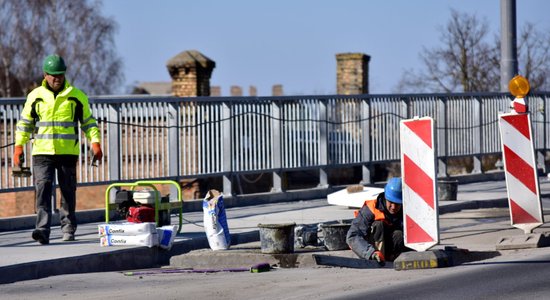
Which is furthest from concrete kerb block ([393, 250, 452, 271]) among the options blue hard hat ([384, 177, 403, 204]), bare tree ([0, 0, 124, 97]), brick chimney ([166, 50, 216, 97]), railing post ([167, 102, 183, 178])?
bare tree ([0, 0, 124, 97])

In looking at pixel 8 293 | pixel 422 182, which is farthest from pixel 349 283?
pixel 8 293

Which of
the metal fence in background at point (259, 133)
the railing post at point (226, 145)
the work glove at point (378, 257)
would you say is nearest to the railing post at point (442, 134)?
the metal fence in background at point (259, 133)

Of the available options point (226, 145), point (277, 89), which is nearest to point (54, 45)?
point (277, 89)

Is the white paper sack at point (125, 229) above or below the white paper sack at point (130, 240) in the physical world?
above

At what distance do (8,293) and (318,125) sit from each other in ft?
38.1

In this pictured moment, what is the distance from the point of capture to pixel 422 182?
1274 cm

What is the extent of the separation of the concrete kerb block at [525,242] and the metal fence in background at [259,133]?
6117 mm

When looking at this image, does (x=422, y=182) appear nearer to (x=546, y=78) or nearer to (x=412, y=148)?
(x=412, y=148)

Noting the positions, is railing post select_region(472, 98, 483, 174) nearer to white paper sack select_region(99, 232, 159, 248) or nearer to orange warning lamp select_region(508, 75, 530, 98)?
orange warning lamp select_region(508, 75, 530, 98)

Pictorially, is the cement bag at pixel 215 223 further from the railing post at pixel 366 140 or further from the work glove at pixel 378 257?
the railing post at pixel 366 140

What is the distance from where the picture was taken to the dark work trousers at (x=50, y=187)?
14516mm

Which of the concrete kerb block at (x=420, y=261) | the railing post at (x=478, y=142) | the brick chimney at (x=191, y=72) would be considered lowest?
the concrete kerb block at (x=420, y=261)

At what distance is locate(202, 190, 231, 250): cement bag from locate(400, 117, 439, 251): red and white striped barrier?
251 cm

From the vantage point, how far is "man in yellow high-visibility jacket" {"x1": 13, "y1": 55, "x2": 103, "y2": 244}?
14.6 metres
